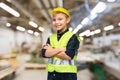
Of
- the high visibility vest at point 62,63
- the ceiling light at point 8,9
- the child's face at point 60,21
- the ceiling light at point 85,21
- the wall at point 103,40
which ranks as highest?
the ceiling light at point 8,9

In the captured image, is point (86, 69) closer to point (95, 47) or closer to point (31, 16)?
point (95, 47)

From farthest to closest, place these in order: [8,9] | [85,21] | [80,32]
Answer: [85,21]
[80,32]
[8,9]

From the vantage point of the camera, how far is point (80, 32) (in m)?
A: 5.52

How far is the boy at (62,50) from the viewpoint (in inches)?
57.8

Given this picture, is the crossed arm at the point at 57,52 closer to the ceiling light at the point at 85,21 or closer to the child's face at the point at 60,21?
the child's face at the point at 60,21

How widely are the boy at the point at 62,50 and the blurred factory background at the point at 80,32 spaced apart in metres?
2.08

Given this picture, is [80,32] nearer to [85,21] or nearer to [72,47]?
[85,21]

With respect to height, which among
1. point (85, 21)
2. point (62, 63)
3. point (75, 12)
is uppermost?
point (75, 12)

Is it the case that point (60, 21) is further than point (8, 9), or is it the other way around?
point (8, 9)

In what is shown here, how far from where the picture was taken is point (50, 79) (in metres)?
1.53

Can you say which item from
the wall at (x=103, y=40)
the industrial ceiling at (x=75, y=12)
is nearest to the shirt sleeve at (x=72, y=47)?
the industrial ceiling at (x=75, y=12)

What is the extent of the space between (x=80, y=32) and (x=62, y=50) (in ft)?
13.5

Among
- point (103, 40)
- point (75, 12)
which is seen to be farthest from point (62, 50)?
point (75, 12)

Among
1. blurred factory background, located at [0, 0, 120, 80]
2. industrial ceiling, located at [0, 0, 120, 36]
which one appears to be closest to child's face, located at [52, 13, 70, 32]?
blurred factory background, located at [0, 0, 120, 80]
